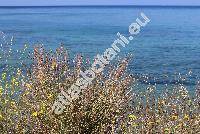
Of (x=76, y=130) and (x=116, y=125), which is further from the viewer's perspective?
(x=116, y=125)

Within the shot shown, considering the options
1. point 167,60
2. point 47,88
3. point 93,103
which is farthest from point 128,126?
point 167,60

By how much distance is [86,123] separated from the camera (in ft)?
24.5

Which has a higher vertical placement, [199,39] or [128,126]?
[199,39]

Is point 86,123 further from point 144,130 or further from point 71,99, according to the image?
point 144,130

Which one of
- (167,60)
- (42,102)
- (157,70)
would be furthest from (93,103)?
(167,60)

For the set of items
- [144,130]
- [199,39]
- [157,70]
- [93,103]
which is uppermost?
[199,39]

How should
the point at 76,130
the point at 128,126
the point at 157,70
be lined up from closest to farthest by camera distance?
1. the point at 76,130
2. the point at 128,126
3. the point at 157,70

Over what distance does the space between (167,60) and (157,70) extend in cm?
630

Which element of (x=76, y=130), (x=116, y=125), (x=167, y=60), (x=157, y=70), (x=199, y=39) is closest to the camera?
(x=76, y=130)

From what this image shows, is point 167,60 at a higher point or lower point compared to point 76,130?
higher

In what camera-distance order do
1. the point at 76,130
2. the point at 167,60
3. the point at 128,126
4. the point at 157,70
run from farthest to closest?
the point at 167,60, the point at 157,70, the point at 128,126, the point at 76,130

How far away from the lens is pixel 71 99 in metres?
7.34

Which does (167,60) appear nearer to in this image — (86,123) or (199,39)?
(199,39)

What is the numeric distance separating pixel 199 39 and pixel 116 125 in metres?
58.1
